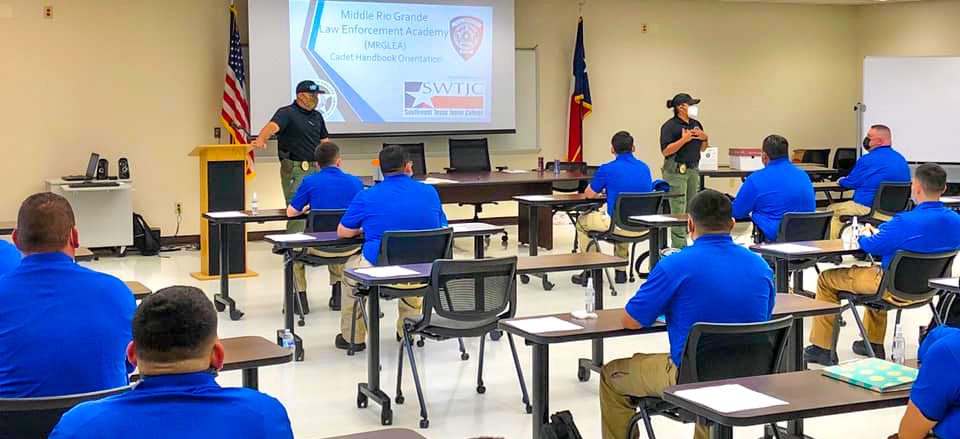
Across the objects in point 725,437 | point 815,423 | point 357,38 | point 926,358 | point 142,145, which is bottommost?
point 815,423

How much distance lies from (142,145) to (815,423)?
8.21m

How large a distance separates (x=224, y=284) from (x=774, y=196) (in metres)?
4.10

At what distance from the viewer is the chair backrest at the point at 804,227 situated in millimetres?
7324

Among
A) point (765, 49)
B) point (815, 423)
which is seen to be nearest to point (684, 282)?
point (815, 423)

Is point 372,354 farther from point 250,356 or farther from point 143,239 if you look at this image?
point 143,239

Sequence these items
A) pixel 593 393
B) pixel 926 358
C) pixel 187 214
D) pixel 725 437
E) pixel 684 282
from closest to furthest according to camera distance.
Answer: pixel 926 358, pixel 725 437, pixel 684 282, pixel 593 393, pixel 187 214

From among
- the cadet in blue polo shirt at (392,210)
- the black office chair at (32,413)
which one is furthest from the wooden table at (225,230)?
the black office chair at (32,413)

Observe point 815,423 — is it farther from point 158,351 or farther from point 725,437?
point 158,351

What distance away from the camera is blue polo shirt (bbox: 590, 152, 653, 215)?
30.2 feet

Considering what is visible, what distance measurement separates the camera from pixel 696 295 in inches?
156

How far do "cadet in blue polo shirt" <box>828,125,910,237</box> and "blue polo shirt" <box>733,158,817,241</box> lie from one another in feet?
6.11

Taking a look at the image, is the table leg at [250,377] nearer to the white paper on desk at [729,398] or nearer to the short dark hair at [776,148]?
the white paper on desk at [729,398]

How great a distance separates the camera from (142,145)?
11320mm

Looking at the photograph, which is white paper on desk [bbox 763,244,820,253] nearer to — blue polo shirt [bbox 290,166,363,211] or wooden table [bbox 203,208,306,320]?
blue polo shirt [bbox 290,166,363,211]
